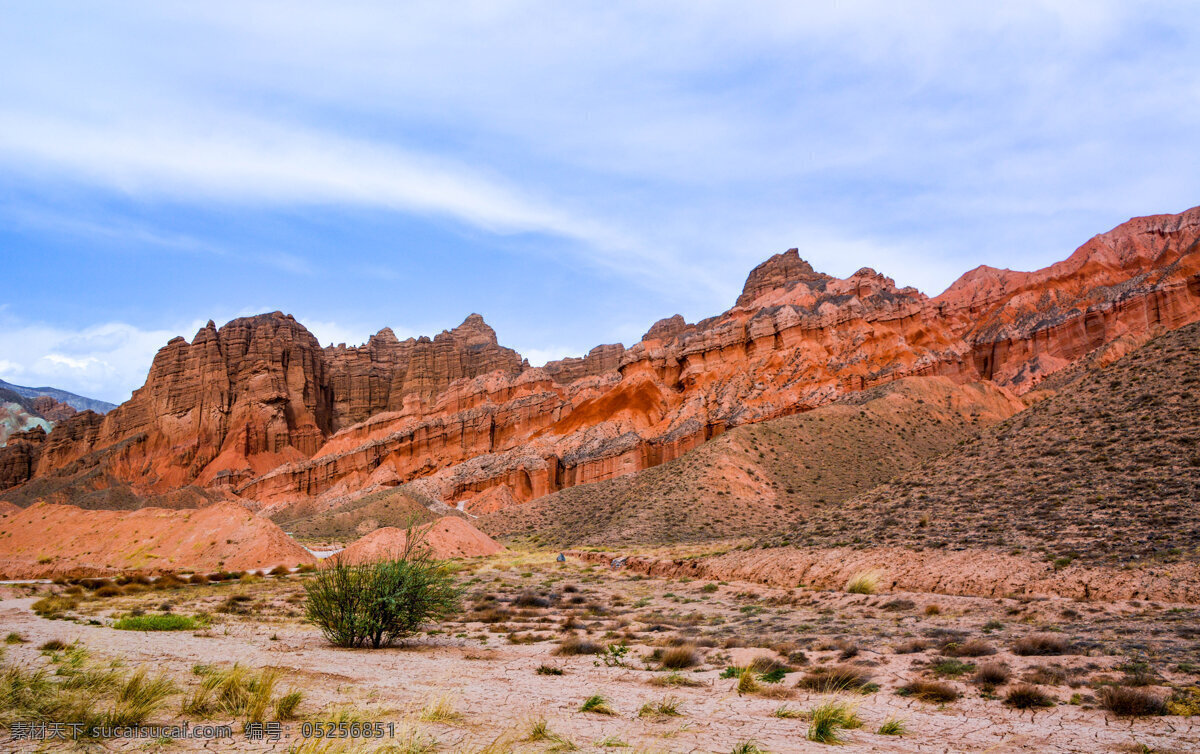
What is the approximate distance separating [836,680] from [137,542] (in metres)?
38.0

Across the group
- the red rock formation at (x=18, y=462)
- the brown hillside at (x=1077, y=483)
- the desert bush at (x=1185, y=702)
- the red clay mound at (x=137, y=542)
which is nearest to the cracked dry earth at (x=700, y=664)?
the desert bush at (x=1185, y=702)

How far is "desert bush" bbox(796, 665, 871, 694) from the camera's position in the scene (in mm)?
10246

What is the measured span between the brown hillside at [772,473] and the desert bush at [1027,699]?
106ft

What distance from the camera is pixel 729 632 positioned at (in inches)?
646

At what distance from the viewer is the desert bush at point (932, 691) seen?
9492mm

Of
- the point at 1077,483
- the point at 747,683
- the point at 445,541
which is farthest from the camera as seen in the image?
the point at 445,541

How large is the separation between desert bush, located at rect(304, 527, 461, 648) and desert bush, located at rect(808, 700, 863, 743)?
918 cm

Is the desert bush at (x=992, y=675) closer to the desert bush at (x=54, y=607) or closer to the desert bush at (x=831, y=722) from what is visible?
the desert bush at (x=831, y=722)

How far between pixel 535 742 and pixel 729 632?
411 inches

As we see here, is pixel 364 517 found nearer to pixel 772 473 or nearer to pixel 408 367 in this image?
Result: pixel 772 473

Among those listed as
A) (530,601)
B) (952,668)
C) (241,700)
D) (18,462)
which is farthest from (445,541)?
(18,462)

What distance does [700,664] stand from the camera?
491 inches

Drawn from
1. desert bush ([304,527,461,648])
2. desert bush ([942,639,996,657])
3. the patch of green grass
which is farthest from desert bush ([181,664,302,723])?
desert bush ([942,639,996,657])

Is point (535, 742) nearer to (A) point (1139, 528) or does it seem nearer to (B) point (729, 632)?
(B) point (729, 632)
